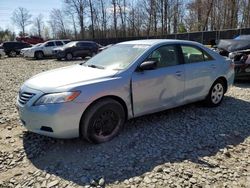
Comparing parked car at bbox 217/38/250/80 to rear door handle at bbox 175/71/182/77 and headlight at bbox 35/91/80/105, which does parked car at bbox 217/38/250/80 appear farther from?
headlight at bbox 35/91/80/105

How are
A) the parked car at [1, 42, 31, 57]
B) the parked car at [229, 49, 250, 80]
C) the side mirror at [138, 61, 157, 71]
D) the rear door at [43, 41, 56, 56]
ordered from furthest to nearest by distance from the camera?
the parked car at [1, 42, 31, 57], the rear door at [43, 41, 56, 56], the parked car at [229, 49, 250, 80], the side mirror at [138, 61, 157, 71]

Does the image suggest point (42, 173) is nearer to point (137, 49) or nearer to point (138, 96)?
point (138, 96)

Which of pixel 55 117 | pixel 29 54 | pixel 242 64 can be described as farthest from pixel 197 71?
pixel 29 54

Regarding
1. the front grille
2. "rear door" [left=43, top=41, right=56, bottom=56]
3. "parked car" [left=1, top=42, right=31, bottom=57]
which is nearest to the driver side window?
the front grille

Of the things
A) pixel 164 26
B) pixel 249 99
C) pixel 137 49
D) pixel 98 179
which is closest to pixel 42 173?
pixel 98 179

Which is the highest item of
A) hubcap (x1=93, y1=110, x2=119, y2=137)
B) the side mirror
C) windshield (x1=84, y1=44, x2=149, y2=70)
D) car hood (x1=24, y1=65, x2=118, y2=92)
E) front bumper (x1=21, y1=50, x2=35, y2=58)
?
windshield (x1=84, y1=44, x2=149, y2=70)

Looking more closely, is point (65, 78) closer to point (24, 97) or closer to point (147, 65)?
point (24, 97)

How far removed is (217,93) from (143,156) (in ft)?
9.25

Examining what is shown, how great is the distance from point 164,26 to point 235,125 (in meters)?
46.9

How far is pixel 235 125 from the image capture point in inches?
190

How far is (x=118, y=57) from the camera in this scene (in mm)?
4613

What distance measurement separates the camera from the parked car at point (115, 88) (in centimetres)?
361

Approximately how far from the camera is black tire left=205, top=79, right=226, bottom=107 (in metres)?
5.59

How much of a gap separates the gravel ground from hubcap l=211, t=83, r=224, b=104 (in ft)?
2.17
